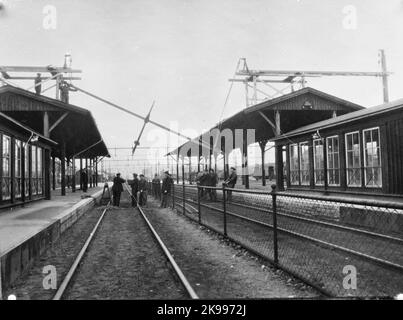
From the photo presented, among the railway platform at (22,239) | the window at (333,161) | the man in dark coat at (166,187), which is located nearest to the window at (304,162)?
the window at (333,161)

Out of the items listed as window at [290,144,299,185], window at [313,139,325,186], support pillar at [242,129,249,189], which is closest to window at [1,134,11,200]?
window at [313,139,325,186]

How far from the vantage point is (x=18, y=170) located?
13.8 meters

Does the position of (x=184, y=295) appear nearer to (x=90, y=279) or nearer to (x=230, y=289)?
(x=230, y=289)

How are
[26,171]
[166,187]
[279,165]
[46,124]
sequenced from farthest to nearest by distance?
[279,165] → [46,124] → [166,187] → [26,171]

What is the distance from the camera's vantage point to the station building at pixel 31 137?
40.6 feet

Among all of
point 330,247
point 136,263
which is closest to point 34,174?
point 136,263

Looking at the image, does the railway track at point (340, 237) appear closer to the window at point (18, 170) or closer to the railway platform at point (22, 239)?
the railway platform at point (22, 239)

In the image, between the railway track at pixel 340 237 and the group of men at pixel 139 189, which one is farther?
the group of men at pixel 139 189

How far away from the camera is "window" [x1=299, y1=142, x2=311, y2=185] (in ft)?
55.7

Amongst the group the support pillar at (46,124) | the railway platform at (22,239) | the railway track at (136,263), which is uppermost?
the support pillar at (46,124)

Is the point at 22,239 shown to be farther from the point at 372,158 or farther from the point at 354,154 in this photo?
the point at 354,154

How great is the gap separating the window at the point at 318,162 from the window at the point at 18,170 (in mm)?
10721

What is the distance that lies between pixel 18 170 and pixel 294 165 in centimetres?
1127

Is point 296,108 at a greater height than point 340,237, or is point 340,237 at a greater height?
point 296,108
